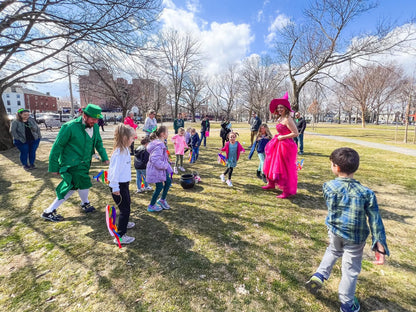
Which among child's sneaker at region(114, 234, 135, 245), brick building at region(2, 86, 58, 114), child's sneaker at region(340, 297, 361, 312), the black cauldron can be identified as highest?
brick building at region(2, 86, 58, 114)

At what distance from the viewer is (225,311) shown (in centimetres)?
198

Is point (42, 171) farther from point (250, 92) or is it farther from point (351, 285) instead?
point (250, 92)

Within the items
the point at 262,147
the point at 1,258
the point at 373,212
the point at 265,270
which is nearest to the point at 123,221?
the point at 1,258

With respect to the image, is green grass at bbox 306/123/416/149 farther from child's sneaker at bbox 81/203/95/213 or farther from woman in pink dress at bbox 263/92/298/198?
child's sneaker at bbox 81/203/95/213

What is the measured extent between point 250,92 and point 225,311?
46.4 meters

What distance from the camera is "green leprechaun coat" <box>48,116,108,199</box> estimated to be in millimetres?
3309

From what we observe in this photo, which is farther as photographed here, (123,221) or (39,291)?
(123,221)

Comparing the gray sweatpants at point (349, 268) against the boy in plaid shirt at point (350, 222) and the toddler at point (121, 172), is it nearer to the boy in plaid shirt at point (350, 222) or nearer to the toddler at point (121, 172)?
the boy in plaid shirt at point (350, 222)

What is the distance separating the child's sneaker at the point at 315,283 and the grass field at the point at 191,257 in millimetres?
81

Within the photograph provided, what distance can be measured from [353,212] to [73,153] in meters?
4.06

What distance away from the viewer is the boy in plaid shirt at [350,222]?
5.93 ft

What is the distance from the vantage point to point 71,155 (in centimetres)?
340

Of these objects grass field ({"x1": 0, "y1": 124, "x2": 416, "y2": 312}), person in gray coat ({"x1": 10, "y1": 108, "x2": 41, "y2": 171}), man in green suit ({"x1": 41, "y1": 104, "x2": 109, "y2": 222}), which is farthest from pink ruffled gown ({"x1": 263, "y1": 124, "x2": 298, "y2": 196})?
person in gray coat ({"x1": 10, "y1": 108, "x2": 41, "y2": 171})

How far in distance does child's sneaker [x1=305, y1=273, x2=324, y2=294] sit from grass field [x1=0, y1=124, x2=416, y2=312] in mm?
81
